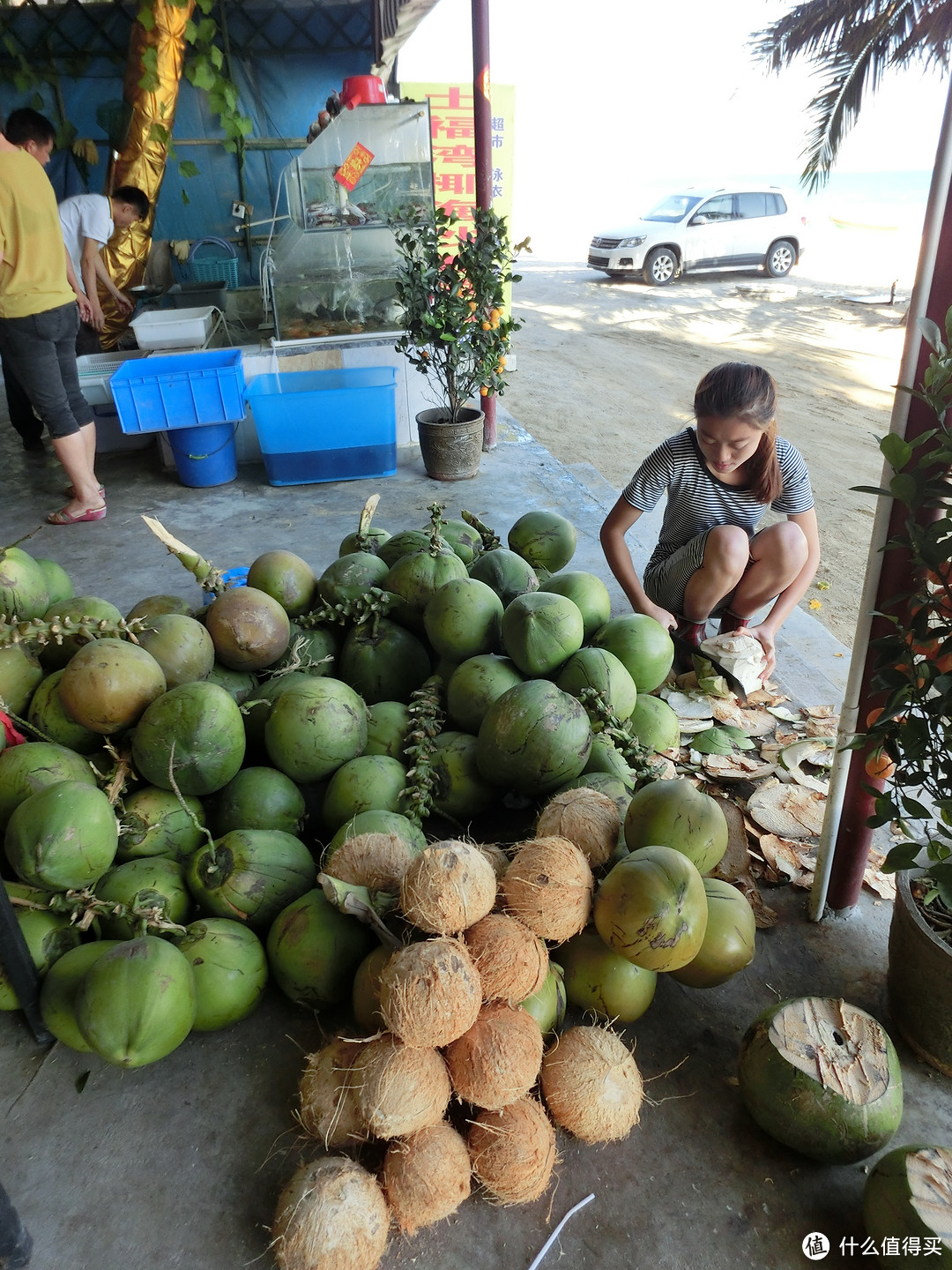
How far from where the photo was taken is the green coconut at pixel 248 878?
1.73 m

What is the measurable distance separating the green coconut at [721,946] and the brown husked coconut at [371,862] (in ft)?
1.98

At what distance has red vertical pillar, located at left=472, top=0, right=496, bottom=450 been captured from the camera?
5.00 m

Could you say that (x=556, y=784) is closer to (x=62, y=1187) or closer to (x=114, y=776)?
(x=114, y=776)

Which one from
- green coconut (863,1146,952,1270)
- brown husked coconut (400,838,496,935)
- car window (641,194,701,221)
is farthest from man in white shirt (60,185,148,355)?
car window (641,194,701,221)

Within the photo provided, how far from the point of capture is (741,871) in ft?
7.09

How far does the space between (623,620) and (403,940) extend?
1.24m

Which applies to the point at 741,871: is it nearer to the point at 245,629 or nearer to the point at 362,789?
the point at 362,789

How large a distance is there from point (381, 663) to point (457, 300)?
3.74 metres

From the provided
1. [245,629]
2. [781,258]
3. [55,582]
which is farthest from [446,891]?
[781,258]

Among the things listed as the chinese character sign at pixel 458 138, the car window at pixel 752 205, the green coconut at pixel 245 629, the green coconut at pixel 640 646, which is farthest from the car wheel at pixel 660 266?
the green coconut at pixel 245 629

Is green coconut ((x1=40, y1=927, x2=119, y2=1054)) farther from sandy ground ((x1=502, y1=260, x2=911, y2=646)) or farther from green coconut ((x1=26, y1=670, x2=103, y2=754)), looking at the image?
sandy ground ((x1=502, y1=260, x2=911, y2=646))

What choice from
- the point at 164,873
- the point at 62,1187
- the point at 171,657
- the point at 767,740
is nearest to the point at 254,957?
the point at 164,873

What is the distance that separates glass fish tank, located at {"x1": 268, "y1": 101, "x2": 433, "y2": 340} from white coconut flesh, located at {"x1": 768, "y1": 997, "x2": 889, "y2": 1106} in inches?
221

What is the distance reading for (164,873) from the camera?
177 centimetres
